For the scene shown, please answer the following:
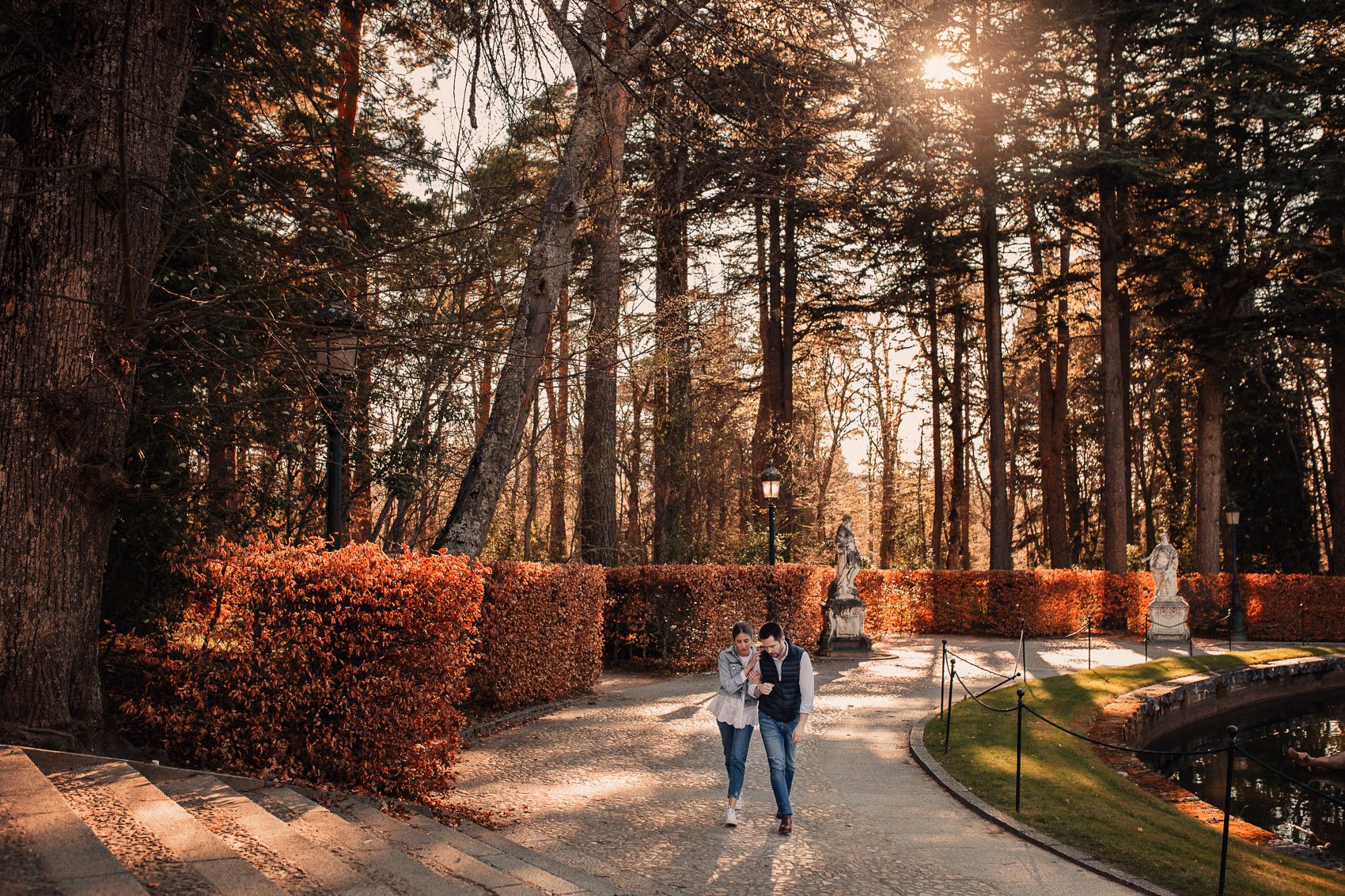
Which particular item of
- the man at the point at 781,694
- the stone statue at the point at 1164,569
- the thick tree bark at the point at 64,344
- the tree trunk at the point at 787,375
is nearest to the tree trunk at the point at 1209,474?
the stone statue at the point at 1164,569

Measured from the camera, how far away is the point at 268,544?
6.79m

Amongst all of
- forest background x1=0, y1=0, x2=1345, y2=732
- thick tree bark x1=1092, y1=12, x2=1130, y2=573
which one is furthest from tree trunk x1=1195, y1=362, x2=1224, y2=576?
thick tree bark x1=1092, y1=12, x2=1130, y2=573

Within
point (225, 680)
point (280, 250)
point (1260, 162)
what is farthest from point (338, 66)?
point (1260, 162)

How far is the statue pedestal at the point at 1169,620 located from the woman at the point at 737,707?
19.5 metres

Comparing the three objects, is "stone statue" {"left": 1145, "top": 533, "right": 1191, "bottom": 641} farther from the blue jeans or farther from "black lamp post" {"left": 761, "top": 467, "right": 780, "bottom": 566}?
the blue jeans

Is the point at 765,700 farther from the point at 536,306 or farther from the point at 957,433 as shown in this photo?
the point at 957,433

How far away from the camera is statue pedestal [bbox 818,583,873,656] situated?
60.0 feet

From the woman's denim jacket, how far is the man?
2.7 inches

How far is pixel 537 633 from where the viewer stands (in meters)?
10.8

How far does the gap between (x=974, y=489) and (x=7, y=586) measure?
42.6 metres

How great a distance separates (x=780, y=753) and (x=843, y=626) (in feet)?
40.5

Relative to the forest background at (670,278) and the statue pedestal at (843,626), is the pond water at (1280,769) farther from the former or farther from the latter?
the forest background at (670,278)

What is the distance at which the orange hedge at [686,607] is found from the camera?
14719 mm

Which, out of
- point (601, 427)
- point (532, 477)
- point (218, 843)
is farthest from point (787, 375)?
point (218, 843)
